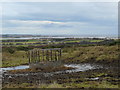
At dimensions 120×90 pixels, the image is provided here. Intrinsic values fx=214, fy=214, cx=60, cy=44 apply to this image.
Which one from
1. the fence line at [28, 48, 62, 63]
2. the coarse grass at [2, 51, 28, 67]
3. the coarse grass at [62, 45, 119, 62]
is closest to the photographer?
the fence line at [28, 48, 62, 63]

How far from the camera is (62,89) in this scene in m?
16.9

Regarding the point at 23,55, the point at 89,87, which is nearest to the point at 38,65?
the point at 89,87

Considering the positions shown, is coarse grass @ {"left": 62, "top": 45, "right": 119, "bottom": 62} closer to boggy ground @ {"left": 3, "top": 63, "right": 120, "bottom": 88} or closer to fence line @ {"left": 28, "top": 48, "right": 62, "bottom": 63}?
fence line @ {"left": 28, "top": 48, "right": 62, "bottom": 63}

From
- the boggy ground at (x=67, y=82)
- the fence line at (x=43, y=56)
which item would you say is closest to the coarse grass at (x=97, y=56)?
the fence line at (x=43, y=56)

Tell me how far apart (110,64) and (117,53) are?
3961 mm

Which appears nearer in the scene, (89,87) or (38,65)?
→ (89,87)

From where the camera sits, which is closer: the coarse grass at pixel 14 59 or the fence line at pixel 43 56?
the fence line at pixel 43 56

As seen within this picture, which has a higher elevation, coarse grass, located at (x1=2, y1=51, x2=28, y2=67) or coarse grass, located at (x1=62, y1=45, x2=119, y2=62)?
coarse grass, located at (x1=62, y1=45, x2=119, y2=62)

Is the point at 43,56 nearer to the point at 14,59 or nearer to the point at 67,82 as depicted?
the point at 14,59

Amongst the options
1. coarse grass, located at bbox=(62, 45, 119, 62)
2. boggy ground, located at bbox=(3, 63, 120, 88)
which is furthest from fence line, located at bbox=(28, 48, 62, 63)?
boggy ground, located at bbox=(3, 63, 120, 88)

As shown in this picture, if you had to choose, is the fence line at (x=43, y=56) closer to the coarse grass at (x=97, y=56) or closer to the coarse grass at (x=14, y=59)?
the coarse grass at (x=14, y=59)

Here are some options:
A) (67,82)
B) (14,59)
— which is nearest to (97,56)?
(14,59)

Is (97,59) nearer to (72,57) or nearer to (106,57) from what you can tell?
(106,57)

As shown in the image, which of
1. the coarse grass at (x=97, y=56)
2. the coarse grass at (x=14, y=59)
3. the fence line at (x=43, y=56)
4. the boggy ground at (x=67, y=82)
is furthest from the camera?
the coarse grass at (x=14, y=59)
